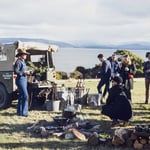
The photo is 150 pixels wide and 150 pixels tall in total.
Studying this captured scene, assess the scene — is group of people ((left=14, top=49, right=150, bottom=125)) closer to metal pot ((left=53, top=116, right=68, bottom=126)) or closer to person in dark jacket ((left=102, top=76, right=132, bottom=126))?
person in dark jacket ((left=102, top=76, right=132, bottom=126))

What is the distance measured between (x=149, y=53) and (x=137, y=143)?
6204 millimetres

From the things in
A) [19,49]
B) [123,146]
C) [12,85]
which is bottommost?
Result: [123,146]

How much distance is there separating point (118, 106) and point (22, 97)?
125 inches

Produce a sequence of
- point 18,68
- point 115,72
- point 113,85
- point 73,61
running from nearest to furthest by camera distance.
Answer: point 113,85, point 18,68, point 115,72, point 73,61

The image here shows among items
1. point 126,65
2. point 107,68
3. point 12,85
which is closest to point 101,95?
point 107,68

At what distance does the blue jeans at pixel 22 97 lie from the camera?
13164 mm

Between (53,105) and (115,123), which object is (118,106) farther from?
(53,105)

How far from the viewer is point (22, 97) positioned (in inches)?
526

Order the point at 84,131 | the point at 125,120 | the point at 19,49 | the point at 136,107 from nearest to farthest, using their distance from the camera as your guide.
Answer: the point at 84,131, the point at 125,120, the point at 19,49, the point at 136,107

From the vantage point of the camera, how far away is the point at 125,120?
→ 11.5 metres

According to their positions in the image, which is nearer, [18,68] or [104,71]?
[18,68]

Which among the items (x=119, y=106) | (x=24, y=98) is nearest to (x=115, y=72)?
(x=24, y=98)

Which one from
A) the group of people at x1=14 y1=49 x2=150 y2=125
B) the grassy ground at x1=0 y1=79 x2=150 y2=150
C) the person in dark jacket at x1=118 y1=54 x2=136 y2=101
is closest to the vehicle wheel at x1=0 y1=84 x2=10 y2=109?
the grassy ground at x1=0 y1=79 x2=150 y2=150

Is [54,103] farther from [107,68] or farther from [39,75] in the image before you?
[107,68]
